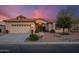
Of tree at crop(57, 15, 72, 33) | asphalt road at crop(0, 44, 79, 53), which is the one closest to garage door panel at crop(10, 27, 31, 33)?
asphalt road at crop(0, 44, 79, 53)

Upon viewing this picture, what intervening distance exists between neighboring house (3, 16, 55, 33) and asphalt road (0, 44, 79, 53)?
0.47 metres

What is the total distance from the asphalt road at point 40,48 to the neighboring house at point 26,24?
47 centimetres

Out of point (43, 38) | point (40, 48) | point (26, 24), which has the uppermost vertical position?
Result: point (26, 24)

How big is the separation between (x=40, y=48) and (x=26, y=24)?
2.76 ft

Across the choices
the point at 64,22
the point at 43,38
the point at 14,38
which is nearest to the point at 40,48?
the point at 43,38

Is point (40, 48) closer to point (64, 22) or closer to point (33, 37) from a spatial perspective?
point (33, 37)

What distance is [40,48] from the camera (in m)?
7.05

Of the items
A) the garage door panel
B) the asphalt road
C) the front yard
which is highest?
the garage door panel

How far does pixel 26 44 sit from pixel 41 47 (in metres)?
0.45

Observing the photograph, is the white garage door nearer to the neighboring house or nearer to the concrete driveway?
the neighboring house

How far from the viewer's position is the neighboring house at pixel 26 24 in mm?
7102

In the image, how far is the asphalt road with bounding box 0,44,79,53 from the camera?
7000mm
